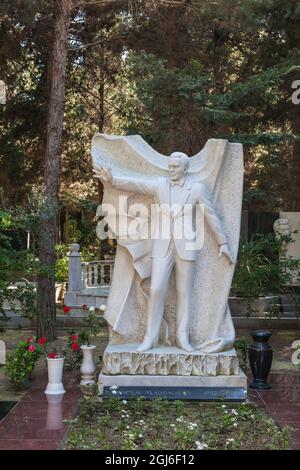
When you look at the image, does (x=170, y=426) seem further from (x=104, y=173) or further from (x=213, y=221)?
(x=104, y=173)

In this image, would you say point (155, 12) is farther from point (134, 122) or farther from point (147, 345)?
point (147, 345)

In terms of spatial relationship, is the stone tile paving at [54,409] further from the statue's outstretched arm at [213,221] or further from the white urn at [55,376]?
the statue's outstretched arm at [213,221]

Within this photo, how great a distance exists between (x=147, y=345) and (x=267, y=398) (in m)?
1.44

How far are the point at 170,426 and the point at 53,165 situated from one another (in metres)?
6.18

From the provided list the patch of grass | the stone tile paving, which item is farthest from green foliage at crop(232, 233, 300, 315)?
the patch of grass

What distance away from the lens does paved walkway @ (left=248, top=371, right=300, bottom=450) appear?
5.87 m

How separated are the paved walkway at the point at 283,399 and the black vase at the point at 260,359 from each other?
0.50 feet

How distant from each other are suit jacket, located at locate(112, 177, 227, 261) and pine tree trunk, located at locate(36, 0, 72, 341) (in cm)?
384

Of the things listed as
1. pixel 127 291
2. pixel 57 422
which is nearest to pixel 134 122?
pixel 127 291

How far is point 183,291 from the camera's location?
6867mm

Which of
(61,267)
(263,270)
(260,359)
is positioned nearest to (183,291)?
(260,359)

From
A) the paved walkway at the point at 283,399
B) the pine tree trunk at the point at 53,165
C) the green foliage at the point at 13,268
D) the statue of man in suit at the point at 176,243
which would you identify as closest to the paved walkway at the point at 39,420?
the statue of man in suit at the point at 176,243

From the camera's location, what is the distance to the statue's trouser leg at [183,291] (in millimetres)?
6844

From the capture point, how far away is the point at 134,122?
1642cm
